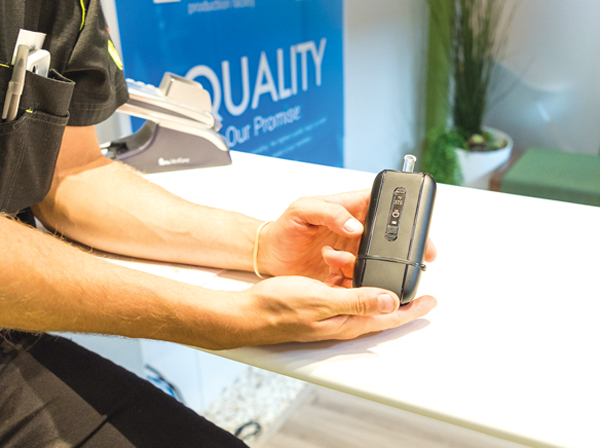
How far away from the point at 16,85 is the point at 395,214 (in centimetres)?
50

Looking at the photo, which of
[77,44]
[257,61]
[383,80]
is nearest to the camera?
[77,44]

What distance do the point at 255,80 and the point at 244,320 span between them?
1606 millimetres

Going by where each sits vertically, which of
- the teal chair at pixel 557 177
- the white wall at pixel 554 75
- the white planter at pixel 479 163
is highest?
the white wall at pixel 554 75

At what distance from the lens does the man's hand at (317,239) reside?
609mm

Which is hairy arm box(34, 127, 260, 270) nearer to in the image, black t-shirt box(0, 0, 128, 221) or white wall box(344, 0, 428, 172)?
black t-shirt box(0, 0, 128, 221)

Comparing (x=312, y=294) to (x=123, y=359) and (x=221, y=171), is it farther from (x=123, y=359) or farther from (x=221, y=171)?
(x=123, y=359)

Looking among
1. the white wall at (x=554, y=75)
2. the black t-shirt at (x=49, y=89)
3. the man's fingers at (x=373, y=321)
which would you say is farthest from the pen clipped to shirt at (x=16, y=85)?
the white wall at (x=554, y=75)

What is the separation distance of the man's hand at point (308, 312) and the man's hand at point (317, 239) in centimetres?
8

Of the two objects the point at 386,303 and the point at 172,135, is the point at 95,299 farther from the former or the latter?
the point at 172,135

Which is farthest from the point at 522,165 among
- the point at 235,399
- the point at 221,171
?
the point at 221,171

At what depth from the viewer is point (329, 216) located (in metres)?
0.61

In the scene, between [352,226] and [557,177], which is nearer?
[352,226]

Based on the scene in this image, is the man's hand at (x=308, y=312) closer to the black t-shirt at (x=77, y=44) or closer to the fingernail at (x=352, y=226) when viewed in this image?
the fingernail at (x=352, y=226)

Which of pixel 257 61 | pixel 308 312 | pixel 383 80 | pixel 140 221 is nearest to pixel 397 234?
pixel 308 312
